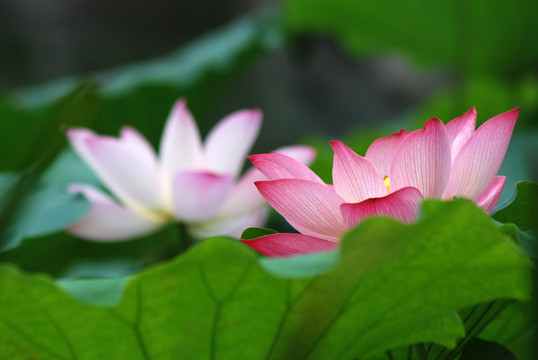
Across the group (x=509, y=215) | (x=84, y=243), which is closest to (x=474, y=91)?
(x=84, y=243)

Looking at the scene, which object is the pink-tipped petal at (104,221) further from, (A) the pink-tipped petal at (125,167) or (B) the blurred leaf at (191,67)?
(B) the blurred leaf at (191,67)

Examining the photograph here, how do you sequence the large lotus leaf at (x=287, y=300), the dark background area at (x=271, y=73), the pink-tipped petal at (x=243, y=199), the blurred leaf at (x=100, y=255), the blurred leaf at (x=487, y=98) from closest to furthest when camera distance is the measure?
the large lotus leaf at (x=287, y=300), the pink-tipped petal at (x=243, y=199), the blurred leaf at (x=100, y=255), the blurred leaf at (x=487, y=98), the dark background area at (x=271, y=73)

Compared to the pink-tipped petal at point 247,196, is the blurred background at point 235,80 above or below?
below

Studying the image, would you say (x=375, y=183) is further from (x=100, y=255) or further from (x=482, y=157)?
(x=100, y=255)

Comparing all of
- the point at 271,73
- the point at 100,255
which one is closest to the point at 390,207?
the point at 100,255

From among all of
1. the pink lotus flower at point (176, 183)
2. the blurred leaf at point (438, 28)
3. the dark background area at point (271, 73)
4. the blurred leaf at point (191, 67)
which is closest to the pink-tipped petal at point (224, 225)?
the pink lotus flower at point (176, 183)

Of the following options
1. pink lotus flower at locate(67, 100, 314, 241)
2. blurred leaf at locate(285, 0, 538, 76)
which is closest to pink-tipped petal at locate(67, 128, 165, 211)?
pink lotus flower at locate(67, 100, 314, 241)

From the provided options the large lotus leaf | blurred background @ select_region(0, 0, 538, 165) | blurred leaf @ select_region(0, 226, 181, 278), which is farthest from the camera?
blurred background @ select_region(0, 0, 538, 165)

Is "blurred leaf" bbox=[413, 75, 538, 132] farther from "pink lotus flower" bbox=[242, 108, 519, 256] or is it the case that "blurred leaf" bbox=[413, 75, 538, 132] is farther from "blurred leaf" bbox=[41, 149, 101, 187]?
"pink lotus flower" bbox=[242, 108, 519, 256]
